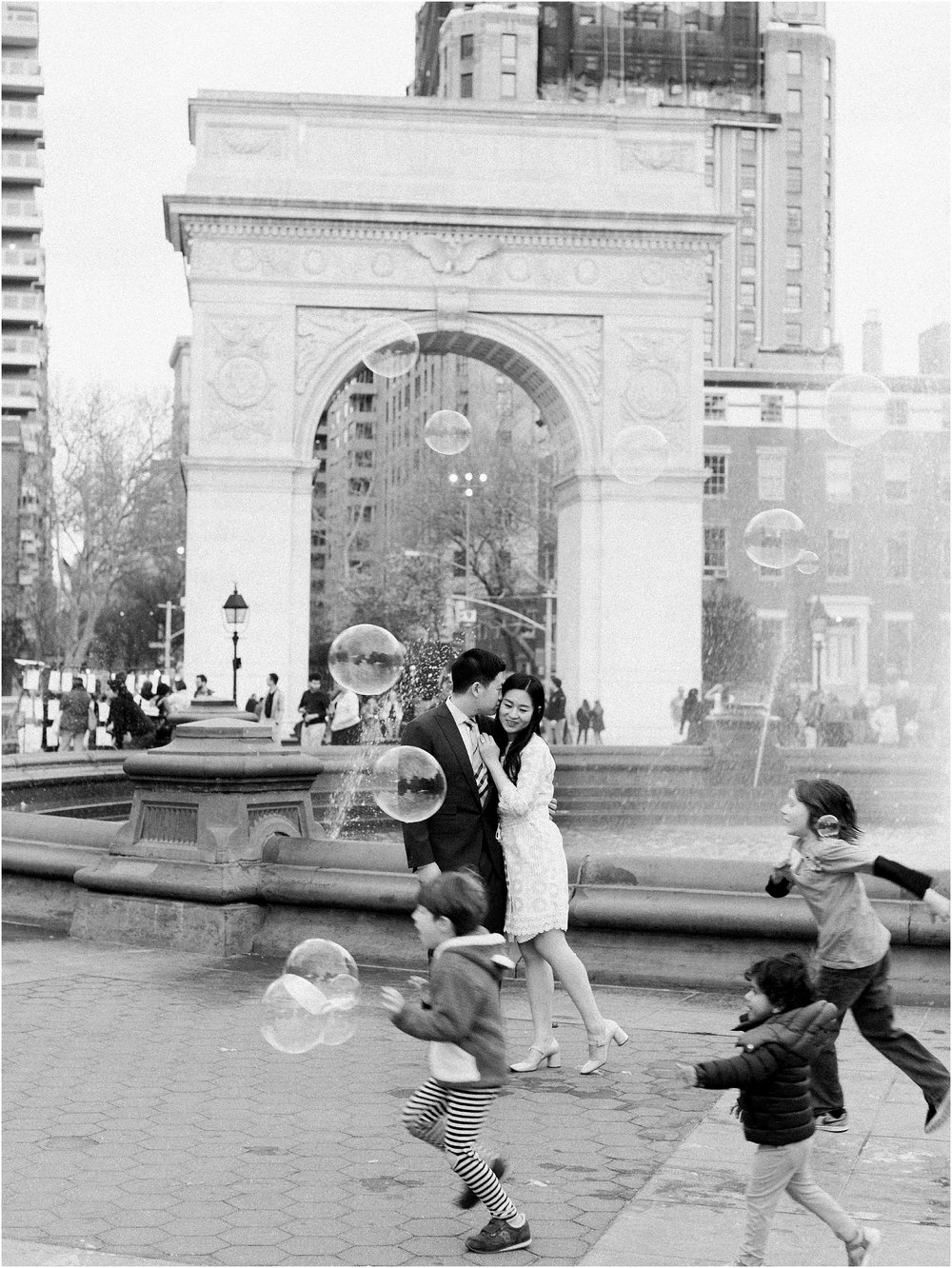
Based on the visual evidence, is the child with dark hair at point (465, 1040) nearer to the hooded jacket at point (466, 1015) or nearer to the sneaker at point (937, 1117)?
the hooded jacket at point (466, 1015)

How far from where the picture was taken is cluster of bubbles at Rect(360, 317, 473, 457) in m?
18.8

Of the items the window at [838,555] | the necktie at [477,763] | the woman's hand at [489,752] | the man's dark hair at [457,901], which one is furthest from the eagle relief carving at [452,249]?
the window at [838,555]

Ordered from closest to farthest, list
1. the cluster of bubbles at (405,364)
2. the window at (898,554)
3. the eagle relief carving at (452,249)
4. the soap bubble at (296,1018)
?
1. the soap bubble at (296,1018)
2. the cluster of bubbles at (405,364)
3. the eagle relief carving at (452,249)
4. the window at (898,554)

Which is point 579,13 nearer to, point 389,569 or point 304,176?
point 389,569

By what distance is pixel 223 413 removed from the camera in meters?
30.4

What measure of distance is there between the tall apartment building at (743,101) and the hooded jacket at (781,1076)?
9739cm

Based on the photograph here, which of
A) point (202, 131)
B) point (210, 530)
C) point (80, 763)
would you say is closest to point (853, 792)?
point (80, 763)

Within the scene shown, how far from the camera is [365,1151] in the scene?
4859 millimetres

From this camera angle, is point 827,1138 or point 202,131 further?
point 202,131

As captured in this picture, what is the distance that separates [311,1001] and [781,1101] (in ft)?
4.57

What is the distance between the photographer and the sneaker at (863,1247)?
3924 mm

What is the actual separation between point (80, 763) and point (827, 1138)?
1153 cm

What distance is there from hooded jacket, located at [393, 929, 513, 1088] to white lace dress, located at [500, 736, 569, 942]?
5.73ft

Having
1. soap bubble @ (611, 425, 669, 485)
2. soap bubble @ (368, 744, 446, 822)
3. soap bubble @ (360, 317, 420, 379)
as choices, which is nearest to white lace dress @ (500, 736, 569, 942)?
soap bubble @ (368, 744, 446, 822)
